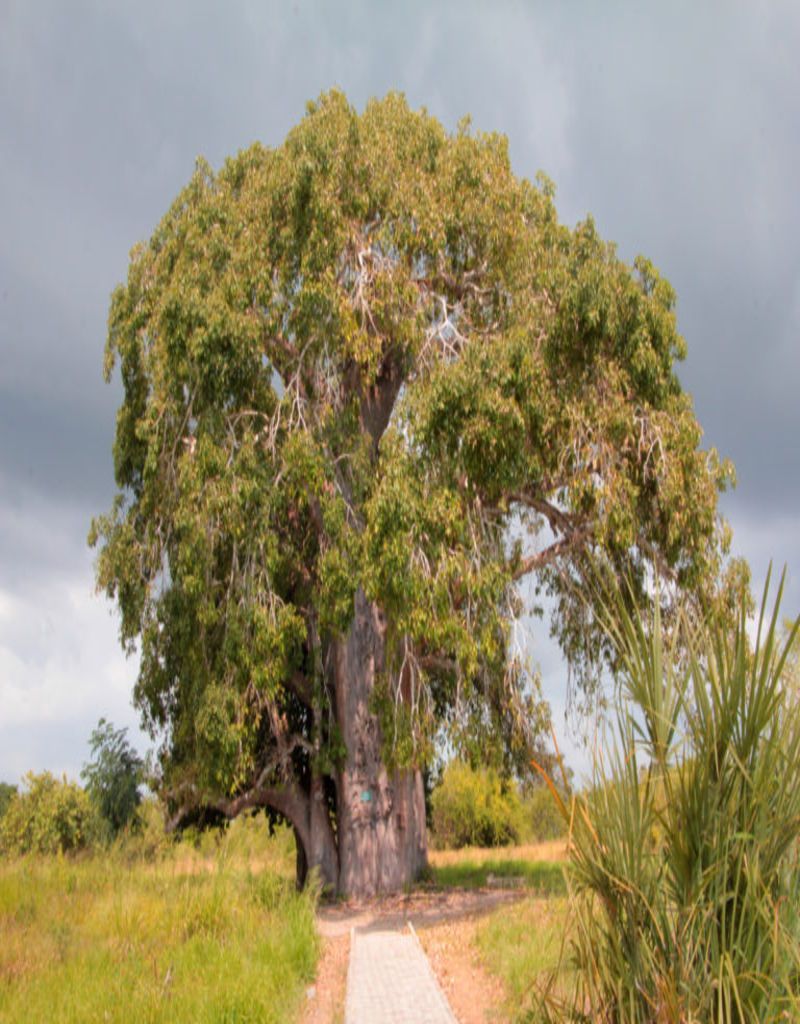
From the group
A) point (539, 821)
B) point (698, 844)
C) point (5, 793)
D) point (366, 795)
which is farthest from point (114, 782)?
point (5, 793)

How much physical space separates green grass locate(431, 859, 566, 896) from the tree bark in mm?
1111

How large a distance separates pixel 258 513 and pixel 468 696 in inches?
152

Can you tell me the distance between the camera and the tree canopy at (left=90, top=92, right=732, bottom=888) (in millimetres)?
11914

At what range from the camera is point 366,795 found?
586 inches

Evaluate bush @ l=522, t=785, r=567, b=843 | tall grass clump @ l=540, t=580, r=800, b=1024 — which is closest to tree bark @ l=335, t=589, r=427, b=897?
tall grass clump @ l=540, t=580, r=800, b=1024

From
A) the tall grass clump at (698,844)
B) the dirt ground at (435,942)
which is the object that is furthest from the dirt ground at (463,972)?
the tall grass clump at (698,844)

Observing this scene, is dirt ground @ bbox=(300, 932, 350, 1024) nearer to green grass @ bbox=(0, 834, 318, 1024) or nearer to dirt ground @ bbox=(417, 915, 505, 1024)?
green grass @ bbox=(0, 834, 318, 1024)

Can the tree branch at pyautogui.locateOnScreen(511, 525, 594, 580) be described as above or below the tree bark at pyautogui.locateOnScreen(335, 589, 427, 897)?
above

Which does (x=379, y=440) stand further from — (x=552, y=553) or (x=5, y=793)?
(x=5, y=793)

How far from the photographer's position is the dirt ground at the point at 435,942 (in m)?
7.28

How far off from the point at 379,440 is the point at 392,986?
8028mm

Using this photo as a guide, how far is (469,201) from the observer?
1402cm

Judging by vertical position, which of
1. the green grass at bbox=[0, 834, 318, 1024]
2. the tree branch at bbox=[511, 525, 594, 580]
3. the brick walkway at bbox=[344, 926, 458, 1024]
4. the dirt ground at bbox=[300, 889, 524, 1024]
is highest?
the tree branch at bbox=[511, 525, 594, 580]

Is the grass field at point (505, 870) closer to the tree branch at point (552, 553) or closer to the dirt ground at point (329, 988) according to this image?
the dirt ground at point (329, 988)
